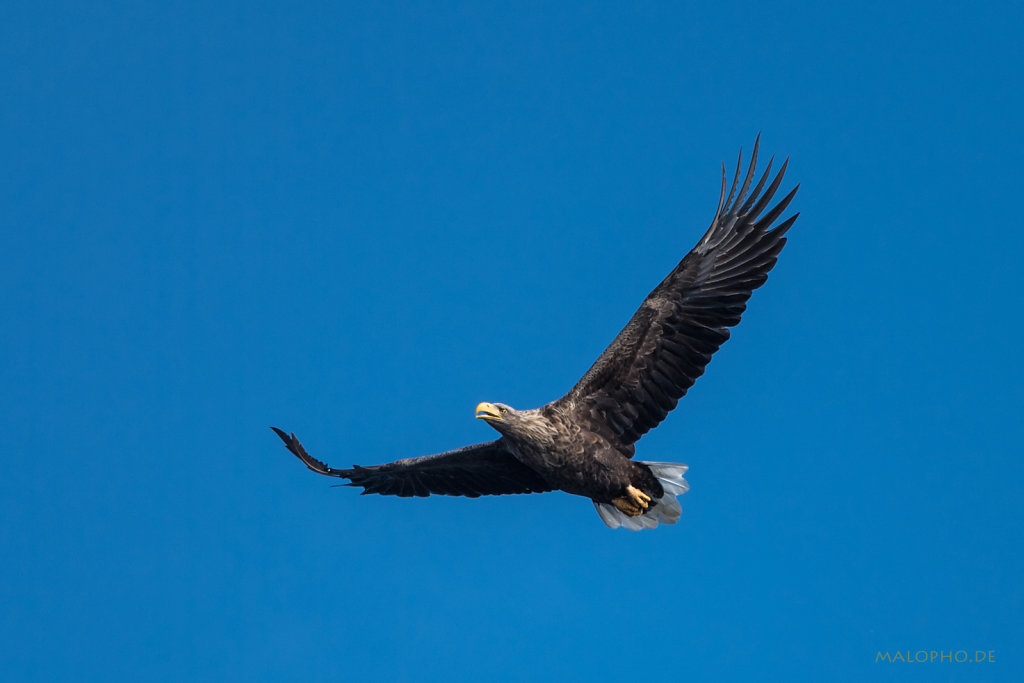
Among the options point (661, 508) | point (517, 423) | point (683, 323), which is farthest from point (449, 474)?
point (683, 323)

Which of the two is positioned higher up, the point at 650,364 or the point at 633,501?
the point at 650,364

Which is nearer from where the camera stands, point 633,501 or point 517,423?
point 517,423

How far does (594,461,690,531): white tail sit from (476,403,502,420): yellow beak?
1639 millimetres

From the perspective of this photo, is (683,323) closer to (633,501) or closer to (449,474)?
(633,501)

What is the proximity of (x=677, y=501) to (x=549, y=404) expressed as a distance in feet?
5.25

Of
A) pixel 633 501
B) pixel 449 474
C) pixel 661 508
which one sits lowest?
pixel 633 501

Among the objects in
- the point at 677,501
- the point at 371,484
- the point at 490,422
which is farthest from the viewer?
the point at 371,484

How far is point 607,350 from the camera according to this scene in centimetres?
1034

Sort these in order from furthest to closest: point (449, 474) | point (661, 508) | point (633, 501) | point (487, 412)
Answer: point (449, 474)
point (661, 508)
point (633, 501)
point (487, 412)

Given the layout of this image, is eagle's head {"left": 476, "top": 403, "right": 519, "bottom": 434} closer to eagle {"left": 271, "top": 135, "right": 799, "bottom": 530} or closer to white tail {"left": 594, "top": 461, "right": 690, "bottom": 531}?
eagle {"left": 271, "top": 135, "right": 799, "bottom": 530}

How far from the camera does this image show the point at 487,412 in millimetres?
9938

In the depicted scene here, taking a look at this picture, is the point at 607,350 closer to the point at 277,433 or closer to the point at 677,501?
the point at 677,501

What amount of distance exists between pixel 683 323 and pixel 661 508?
182cm

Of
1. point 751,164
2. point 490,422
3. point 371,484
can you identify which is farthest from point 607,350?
point 371,484
